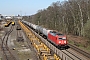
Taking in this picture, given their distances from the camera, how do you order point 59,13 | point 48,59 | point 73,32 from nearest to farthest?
point 48,59 → point 73,32 → point 59,13

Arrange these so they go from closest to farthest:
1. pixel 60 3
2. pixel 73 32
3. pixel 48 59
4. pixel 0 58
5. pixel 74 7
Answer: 1. pixel 48 59
2. pixel 0 58
3. pixel 74 7
4. pixel 73 32
5. pixel 60 3

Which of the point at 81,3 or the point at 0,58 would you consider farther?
the point at 81,3

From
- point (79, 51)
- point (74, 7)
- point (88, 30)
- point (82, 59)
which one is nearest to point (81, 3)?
point (74, 7)

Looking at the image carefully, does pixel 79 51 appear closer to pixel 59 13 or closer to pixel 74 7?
pixel 74 7

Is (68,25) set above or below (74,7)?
Answer: below

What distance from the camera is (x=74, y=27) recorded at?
6575cm

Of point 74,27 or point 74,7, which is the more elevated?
point 74,7

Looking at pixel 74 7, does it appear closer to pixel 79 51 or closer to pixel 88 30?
pixel 88 30

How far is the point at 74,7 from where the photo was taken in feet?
208

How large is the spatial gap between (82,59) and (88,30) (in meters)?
10.4

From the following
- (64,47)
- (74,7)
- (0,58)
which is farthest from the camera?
(74,7)

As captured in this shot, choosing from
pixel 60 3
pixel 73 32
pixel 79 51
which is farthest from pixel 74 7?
pixel 79 51

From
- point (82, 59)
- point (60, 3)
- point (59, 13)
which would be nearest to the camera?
point (82, 59)

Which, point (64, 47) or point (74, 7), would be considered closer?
point (64, 47)
